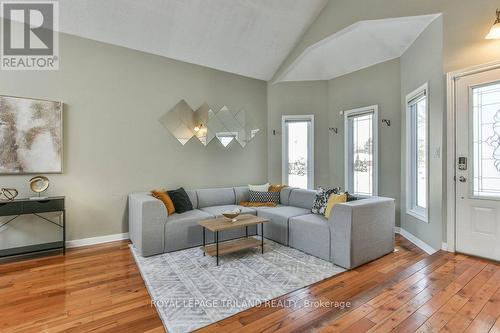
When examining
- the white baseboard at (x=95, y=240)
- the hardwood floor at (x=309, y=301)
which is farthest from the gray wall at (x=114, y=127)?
the hardwood floor at (x=309, y=301)

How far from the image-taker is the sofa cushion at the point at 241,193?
4727 mm

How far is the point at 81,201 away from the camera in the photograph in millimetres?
3600

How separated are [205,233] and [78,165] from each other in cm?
200

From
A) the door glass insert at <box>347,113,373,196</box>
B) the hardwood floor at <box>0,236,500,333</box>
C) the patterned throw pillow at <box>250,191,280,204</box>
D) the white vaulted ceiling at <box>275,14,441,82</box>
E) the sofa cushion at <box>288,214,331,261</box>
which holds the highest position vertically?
the white vaulted ceiling at <box>275,14,441,82</box>

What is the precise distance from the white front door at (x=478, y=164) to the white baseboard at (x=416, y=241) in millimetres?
373

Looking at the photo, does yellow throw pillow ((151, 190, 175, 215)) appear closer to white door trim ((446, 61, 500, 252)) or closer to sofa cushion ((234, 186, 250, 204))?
sofa cushion ((234, 186, 250, 204))

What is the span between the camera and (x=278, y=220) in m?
3.66

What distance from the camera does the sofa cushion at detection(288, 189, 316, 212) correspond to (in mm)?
4049

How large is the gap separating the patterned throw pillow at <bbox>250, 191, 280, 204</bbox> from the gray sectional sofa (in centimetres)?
45

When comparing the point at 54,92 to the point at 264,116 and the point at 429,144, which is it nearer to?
the point at 264,116

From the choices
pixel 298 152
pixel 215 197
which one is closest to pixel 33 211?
pixel 215 197

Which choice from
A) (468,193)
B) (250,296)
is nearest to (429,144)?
(468,193)

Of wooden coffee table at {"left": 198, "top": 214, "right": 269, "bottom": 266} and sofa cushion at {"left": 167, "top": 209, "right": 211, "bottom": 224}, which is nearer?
wooden coffee table at {"left": 198, "top": 214, "right": 269, "bottom": 266}

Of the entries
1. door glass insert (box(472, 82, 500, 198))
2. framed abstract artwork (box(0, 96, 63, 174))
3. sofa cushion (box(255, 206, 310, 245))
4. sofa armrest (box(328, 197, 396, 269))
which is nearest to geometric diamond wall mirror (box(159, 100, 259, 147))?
framed abstract artwork (box(0, 96, 63, 174))
